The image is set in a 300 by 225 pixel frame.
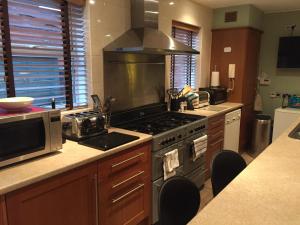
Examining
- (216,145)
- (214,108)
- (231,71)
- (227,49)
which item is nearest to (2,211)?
(216,145)

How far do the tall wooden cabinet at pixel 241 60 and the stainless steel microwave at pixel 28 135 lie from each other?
10.6 feet

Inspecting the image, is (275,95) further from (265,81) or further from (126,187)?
(126,187)

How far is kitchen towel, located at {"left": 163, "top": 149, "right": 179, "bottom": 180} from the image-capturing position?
2.38 m

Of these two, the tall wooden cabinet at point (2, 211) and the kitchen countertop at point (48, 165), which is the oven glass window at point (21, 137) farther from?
the tall wooden cabinet at point (2, 211)

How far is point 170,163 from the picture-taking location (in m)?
2.42

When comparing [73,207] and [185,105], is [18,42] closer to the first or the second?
[73,207]

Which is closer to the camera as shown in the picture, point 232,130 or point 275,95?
point 232,130

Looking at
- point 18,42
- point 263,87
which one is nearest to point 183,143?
point 18,42

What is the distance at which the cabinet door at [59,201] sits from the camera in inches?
54.5

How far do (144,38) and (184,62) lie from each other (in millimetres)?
1650

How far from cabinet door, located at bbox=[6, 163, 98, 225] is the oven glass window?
0.82 ft

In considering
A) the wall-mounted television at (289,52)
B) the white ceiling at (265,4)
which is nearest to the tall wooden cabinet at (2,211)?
the white ceiling at (265,4)

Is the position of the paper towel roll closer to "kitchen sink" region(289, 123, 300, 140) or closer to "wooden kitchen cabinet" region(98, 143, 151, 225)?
"kitchen sink" region(289, 123, 300, 140)

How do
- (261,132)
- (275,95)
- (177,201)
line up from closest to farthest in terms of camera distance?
(177,201), (261,132), (275,95)
